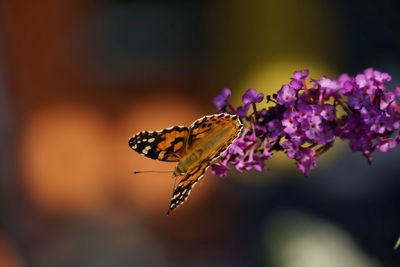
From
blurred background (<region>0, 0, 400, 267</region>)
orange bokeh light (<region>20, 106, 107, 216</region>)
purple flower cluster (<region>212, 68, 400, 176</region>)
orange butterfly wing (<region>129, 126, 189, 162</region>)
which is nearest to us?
purple flower cluster (<region>212, 68, 400, 176</region>)

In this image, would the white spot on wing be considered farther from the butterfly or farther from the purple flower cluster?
the purple flower cluster

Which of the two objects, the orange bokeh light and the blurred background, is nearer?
the blurred background

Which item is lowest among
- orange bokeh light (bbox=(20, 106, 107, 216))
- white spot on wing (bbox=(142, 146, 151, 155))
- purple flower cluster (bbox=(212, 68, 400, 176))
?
orange bokeh light (bbox=(20, 106, 107, 216))

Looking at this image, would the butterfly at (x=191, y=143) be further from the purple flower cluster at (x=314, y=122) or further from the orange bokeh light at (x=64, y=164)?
the orange bokeh light at (x=64, y=164)

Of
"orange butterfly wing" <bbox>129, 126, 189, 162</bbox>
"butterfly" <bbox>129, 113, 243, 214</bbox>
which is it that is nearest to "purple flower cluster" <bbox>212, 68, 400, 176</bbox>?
"butterfly" <bbox>129, 113, 243, 214</bbox>

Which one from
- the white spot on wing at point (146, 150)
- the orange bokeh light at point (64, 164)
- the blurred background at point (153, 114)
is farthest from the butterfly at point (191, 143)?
the orange bokeh light at point (64, 164)

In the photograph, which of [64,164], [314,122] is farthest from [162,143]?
[64,164]

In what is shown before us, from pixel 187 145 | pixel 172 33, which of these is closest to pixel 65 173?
pixel 172 33

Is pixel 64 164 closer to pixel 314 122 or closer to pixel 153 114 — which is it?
pixel 153 114
